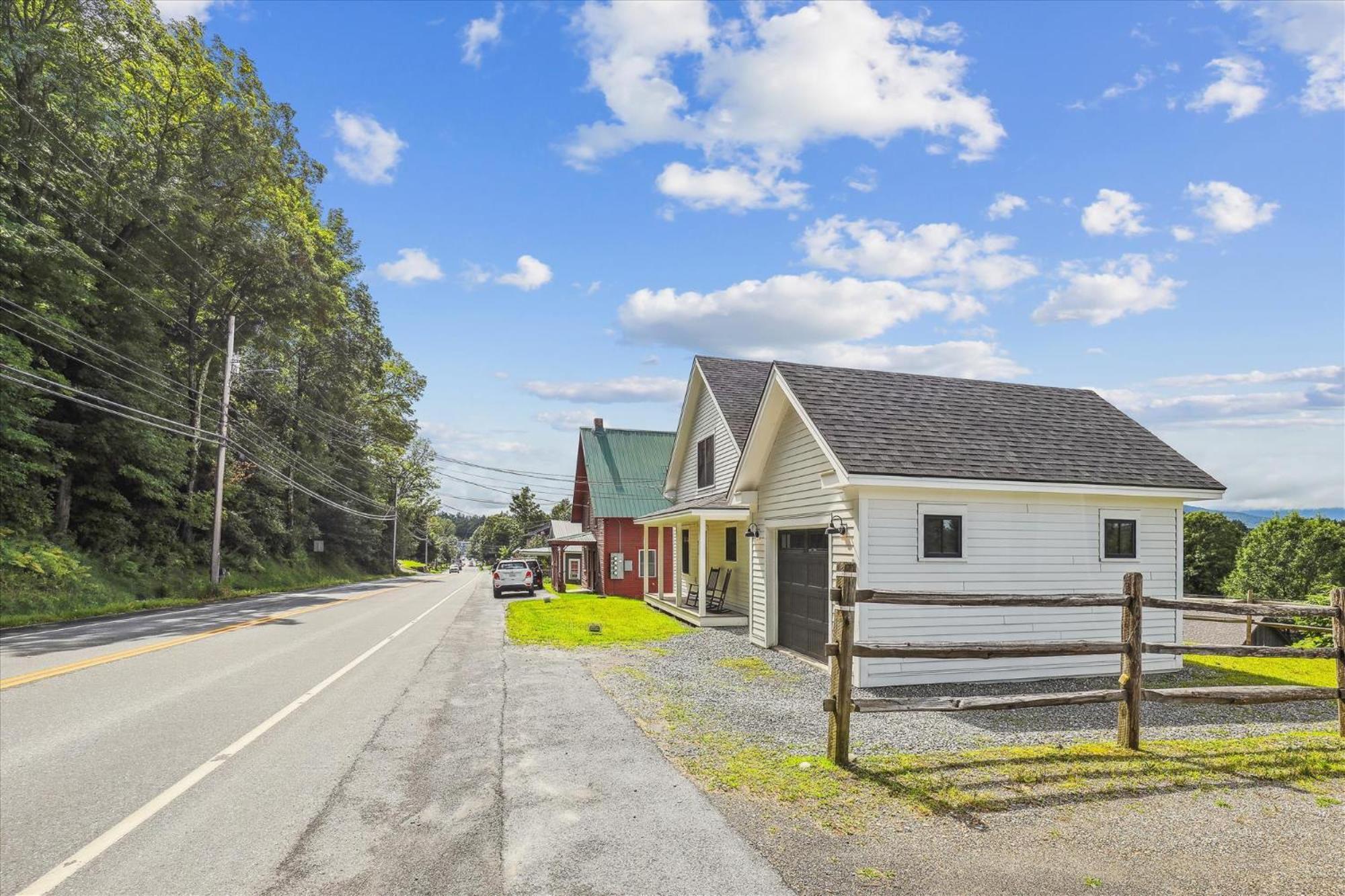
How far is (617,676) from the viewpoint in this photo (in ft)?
37.0

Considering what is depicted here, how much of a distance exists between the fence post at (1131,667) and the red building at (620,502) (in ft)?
64.8

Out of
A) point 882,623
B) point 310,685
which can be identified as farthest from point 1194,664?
point 310,685

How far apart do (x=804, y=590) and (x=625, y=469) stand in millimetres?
18881

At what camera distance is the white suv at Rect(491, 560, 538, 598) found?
33094mm

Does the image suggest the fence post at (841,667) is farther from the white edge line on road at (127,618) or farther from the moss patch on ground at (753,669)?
the white edge line on road at (127,618)

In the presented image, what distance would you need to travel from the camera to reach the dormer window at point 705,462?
23.1 meters

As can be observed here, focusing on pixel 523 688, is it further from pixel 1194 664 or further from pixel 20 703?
pixel 1194 664

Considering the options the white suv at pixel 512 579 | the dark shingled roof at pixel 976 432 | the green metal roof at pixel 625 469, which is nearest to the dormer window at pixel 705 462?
the green metal roof at pixel 625 469

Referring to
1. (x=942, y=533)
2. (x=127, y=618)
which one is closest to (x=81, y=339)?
(x=127, y=618)

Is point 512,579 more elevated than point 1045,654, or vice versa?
point 1045,654

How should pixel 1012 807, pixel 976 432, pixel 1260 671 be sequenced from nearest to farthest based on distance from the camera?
pixel 1012 807, pixel 1260 671, pixel 976 432

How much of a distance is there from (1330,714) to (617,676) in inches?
392

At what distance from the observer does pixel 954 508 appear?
11.9m

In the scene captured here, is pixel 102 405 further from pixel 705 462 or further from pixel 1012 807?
pixel 1012 807
